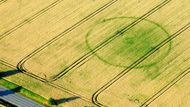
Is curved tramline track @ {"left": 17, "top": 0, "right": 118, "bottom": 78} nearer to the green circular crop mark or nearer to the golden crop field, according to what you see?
the golden crop field

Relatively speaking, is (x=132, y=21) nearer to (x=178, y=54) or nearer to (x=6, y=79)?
(x=178, y=54)

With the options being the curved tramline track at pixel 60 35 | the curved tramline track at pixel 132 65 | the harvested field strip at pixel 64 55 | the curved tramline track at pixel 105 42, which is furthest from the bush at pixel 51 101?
the curved tramline track at pixel 60 35

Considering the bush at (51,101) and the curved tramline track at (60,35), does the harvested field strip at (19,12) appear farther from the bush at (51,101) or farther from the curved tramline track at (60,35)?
the bush at (51,101)

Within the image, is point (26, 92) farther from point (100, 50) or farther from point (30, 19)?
point (30, 19)

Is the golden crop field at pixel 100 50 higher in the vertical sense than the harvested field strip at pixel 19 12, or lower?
lower

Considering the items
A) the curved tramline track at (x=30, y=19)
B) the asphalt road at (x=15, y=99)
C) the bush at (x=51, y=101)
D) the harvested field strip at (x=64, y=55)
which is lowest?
the bush at (x=51, y=101)
